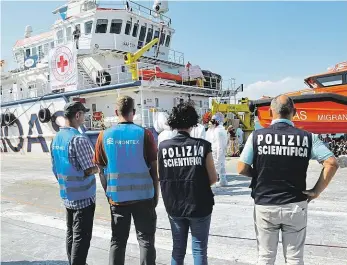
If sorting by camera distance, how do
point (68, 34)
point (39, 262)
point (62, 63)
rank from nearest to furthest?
point (39, 262)
point (62, 63)
point (68, 34)

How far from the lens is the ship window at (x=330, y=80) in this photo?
7.84 meters

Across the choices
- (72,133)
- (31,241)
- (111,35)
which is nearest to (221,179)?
(31,241)

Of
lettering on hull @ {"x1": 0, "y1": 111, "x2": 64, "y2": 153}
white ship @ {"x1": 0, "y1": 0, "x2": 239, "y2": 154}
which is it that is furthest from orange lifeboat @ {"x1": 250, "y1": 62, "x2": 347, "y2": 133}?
lettering on hull @ {"x1": 0, "y1": 111, "x2": 64, "y2": 153}

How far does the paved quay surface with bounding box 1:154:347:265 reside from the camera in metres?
3.36

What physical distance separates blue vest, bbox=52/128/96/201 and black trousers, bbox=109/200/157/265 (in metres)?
0.39

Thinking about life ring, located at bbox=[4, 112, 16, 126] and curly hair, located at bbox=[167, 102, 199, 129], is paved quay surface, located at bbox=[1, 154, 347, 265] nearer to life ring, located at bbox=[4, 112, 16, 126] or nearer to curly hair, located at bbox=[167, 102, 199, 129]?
curly hair, located at bbox=[167, 102, 199, 129]

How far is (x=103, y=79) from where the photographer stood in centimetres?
1380

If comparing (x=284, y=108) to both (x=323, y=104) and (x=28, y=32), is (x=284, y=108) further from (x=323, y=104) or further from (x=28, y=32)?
(x=28, y=32)

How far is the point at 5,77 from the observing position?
1925 cm

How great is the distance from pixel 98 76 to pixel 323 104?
963 centimetres

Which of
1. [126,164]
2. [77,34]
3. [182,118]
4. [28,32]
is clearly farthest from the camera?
[28,32]

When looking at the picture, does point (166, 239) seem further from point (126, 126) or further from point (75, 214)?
point (126, 126)

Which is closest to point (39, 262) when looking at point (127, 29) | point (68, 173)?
point (68, 173)

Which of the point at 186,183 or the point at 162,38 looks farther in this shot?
the point at 162,38
